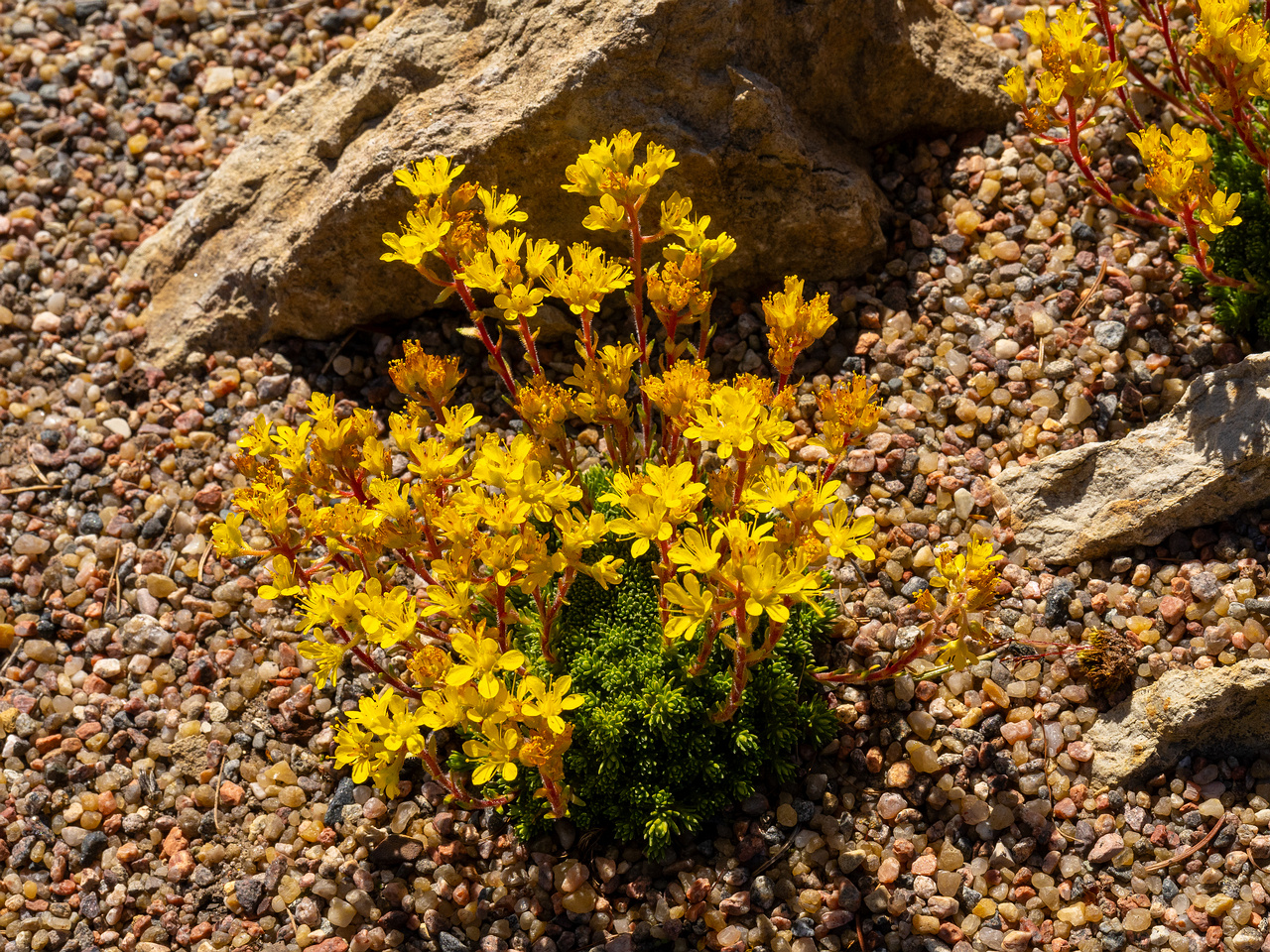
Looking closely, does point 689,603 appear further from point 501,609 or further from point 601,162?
point 601,162

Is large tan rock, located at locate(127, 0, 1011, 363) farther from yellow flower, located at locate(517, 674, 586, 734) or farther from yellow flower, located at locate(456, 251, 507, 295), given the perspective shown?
yellow flower, located at locate(517, 674, 586, 734)

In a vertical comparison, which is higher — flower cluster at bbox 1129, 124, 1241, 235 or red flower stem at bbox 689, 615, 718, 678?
flower cluster at bbox 1129, 124, 1241, 235

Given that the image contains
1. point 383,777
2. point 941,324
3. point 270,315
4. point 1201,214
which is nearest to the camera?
point 383,777

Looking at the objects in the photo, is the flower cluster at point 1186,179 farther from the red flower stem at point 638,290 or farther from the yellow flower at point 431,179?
the yellow flower at point 431,179

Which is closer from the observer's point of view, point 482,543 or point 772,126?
point 482,543

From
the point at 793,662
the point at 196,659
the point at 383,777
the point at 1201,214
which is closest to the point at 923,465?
the point at 793,662

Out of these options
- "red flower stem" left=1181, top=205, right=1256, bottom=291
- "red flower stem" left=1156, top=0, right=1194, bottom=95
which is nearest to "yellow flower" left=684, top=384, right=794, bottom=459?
"red flower stem" left=1181, top=205, right=1256, bottom=291

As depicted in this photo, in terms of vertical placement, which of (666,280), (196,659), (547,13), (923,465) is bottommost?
(196,659)

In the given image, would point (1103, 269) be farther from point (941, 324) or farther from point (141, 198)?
point (141, 198)

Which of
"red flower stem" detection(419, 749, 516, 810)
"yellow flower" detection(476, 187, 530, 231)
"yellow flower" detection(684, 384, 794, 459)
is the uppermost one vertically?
"yellow flower" detection(476, 187, 530, 231)
